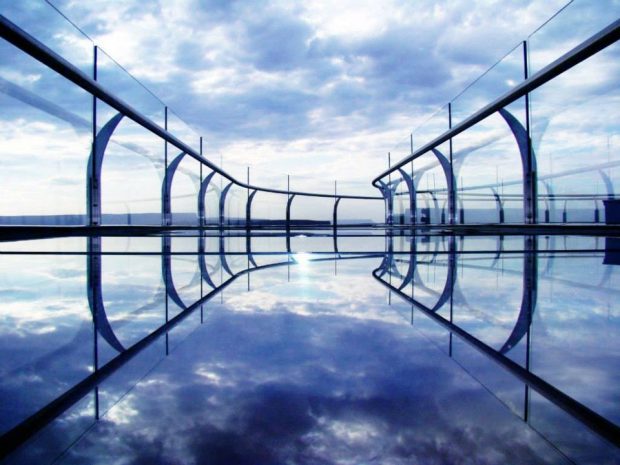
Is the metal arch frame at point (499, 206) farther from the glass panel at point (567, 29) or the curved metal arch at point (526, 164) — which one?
the glass panel at point (567, 29)

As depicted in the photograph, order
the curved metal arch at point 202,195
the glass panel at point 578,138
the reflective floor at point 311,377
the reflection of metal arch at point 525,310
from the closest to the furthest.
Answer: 1. the reflective floor at point 311,377
2. the reflection of metal arch at point 525,310
3. the glass panel at point 578,138
4. the curved metal arch at point 202,195

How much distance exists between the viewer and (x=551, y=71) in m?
3.43

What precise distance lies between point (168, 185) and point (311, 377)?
7019mm

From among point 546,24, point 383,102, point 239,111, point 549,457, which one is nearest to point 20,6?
point 549,457

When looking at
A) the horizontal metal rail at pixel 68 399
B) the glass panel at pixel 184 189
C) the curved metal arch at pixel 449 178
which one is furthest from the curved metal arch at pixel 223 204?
the horizontal metal rail at pixel 68 399

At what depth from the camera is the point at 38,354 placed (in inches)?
28.0

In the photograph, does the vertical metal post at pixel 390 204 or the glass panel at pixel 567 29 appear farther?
the vertical metal post at pixel 390 204

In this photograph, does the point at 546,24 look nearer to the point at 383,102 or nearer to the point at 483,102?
the point at 483,102

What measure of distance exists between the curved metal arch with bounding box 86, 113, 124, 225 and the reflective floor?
3.76m

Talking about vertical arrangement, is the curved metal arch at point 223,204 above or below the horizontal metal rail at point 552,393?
above

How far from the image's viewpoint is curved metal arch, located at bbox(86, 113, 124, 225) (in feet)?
15.3

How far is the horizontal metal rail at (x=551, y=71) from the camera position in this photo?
2.77 meters

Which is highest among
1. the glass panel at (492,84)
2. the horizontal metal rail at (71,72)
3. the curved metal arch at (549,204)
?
the glass panel at (492,84)

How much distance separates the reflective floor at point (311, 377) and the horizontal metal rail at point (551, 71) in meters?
2.34
